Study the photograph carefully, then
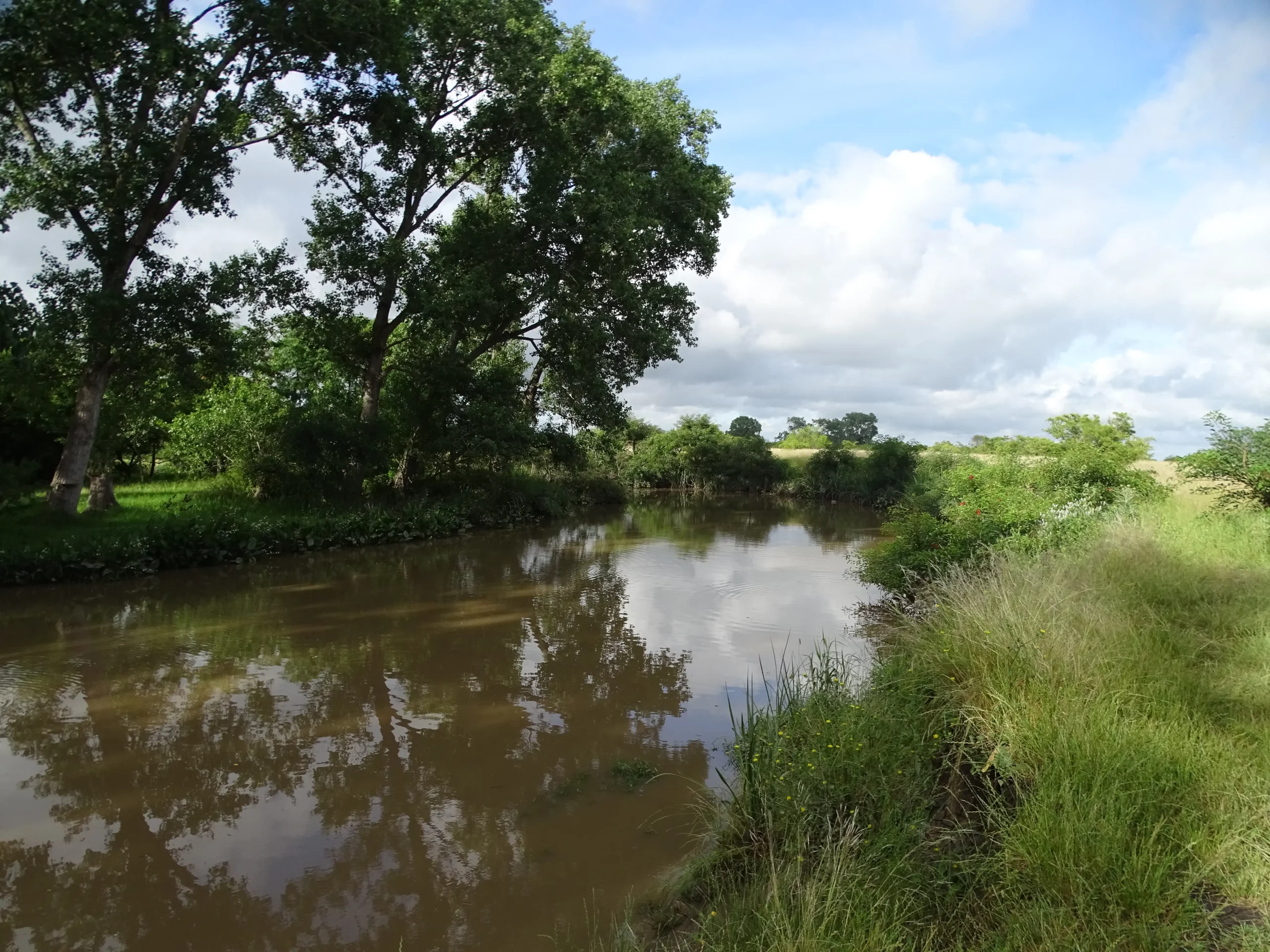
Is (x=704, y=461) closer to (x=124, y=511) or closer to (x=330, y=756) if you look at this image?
(x=124, y=511)

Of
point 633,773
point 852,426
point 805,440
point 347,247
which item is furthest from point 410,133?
point 852,426

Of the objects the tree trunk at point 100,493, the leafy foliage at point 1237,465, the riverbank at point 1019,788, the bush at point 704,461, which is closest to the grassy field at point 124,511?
the tree trunk at point 100,493

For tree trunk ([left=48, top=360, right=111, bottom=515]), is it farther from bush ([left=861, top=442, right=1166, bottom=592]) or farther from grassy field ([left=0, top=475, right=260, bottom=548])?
bush ([left=861, top=442, right=1166, bottom=592])

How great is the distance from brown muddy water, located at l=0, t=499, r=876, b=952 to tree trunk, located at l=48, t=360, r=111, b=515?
229 cm

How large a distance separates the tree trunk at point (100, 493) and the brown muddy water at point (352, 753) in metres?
3.24

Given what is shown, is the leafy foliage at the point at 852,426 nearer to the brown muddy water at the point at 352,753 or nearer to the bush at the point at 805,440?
the bush at the point at 805,440

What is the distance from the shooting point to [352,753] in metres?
5.75

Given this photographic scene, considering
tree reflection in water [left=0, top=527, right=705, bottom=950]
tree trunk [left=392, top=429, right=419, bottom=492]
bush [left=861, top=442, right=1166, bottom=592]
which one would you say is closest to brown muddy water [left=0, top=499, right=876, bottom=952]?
tree reflection in water [left=0, top=527, right=705, bottom=950]

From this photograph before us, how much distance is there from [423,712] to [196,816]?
2.08 m

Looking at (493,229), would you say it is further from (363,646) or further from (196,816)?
(196,816)

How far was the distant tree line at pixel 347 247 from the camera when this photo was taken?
1194 centimetres

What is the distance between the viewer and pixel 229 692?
23.0ft

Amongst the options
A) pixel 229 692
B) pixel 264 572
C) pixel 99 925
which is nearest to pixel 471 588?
pixel 264 572

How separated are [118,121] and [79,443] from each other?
5.29 meters
